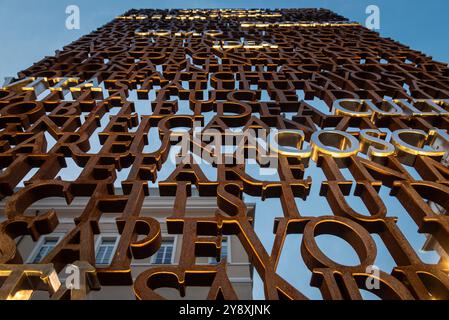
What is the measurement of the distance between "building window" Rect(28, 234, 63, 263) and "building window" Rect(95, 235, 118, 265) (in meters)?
2.29

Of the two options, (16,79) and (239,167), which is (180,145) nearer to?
(239,167)

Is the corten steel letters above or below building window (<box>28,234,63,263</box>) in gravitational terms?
above

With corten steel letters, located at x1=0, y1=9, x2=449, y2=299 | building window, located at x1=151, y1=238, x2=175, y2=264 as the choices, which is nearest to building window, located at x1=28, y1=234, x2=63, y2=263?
building window, located at x1=151, y1=238, x2=175, y2=264

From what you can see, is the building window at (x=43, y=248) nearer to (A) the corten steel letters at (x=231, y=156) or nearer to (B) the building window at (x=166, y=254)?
(B) the building window at (x=166, y=254)

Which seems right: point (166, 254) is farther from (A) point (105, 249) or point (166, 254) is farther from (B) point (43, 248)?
(B) point (43, 248)

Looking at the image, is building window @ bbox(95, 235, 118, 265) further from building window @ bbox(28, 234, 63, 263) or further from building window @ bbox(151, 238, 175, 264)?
building window @ bbox(28, 234, 63, 263)

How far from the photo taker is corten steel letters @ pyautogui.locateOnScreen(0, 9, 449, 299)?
3135mm

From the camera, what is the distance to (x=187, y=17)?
14.3m

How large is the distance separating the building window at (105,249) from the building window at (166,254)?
2074 millimetres

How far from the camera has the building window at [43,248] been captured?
56.3ft

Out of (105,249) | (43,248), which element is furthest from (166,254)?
(43,248)

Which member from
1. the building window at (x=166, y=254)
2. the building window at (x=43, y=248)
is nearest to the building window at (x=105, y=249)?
the building window at (x=166, y=254)

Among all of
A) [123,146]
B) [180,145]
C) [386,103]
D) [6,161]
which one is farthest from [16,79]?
[386,103]

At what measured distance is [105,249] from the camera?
55.5ft
